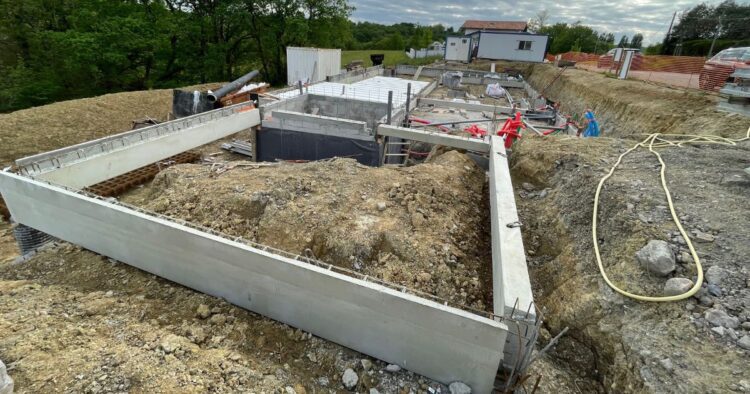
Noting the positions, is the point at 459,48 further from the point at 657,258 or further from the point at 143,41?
the point at 657,258

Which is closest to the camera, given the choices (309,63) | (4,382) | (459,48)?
(4,382)

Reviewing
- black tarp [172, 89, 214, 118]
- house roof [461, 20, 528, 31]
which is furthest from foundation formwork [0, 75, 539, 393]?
house roof [461, 20, 528, 31]

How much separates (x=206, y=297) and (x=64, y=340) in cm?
158

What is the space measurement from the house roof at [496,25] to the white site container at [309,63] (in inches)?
1582

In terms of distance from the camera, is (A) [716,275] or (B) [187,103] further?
(B) [187,103]

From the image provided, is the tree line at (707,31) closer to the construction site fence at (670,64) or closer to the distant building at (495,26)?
the construction site fence at (670,64)

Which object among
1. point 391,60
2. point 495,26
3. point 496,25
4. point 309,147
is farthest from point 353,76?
point 496,25

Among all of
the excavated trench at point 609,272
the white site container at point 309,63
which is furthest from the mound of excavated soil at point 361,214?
the white site container at point 309,63

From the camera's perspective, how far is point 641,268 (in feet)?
13.6

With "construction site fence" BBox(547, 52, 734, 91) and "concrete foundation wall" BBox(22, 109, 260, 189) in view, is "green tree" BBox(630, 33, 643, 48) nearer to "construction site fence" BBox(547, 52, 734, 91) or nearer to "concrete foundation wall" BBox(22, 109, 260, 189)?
"construction site fence" BBox(547, 52, 734, 91)

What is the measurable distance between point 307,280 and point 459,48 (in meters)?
34.9

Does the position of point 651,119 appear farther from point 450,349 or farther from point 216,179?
point 216,179

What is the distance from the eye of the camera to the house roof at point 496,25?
4944 centimetres

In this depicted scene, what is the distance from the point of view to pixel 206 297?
5.14 meters
